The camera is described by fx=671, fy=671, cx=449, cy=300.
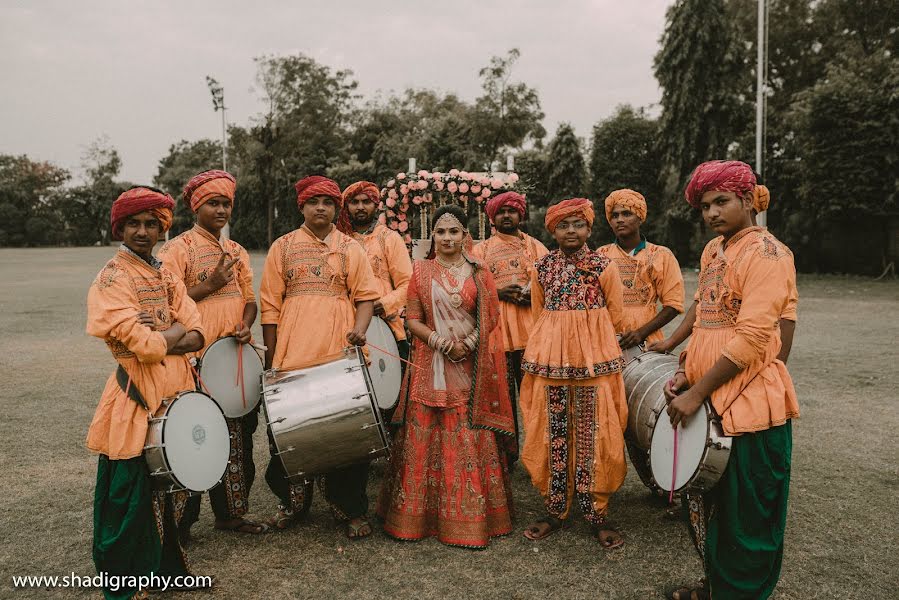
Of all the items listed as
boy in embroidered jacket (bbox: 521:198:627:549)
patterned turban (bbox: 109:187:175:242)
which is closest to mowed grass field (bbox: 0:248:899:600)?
boy in embroidered jacket (bbox: 521:198:627:549)

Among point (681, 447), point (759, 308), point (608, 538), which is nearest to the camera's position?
point (759, 308)

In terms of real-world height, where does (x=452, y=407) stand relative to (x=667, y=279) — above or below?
below

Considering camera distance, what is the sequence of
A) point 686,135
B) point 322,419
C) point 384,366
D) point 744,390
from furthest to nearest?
1. point 686,135
2. point 384,366
3. point 322,419
4. point 744,390

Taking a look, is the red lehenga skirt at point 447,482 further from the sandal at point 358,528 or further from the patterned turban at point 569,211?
the patterned turban at point 569,211

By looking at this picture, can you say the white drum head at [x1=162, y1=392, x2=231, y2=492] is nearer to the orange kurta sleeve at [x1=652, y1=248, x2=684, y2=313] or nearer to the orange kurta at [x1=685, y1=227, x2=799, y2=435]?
the orange kurta at [x1=685, y1=227, x2=799, y2=435]

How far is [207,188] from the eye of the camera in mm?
4188

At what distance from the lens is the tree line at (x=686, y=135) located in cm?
2125

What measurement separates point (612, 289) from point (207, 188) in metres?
2.64

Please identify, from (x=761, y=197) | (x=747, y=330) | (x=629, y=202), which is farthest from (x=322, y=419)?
(x=761, y=197)

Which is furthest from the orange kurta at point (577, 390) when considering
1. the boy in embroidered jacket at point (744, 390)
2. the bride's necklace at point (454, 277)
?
the boy in embroidered jacket at point (744, 390)

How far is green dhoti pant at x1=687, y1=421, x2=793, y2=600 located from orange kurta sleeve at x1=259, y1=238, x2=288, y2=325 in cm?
283

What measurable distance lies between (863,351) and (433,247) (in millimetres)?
8495

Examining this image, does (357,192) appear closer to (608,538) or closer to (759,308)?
(608,538)

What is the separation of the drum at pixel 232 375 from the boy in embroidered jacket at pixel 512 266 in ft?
6.54
